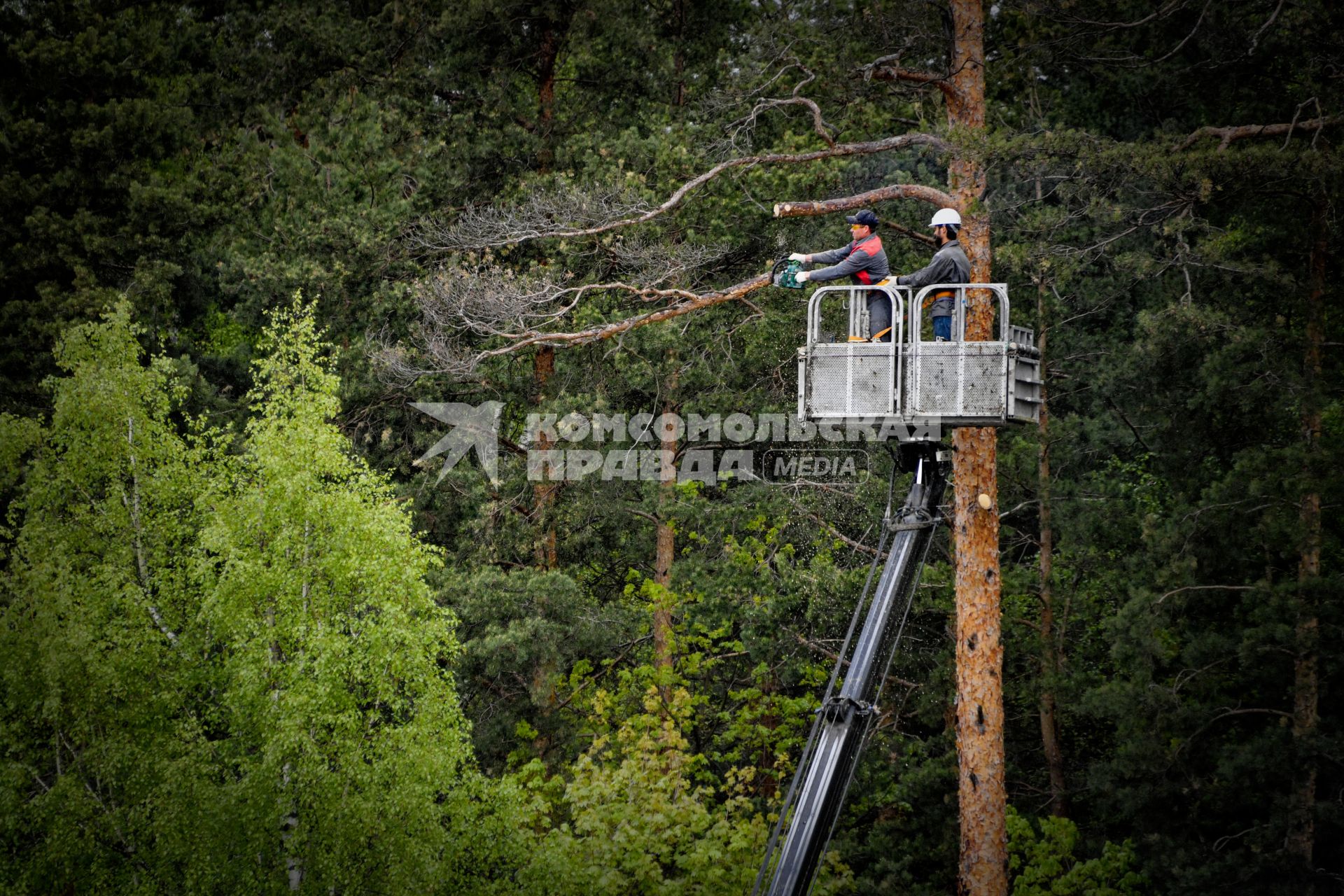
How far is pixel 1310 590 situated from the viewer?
12.7m

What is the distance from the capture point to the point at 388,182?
18891 millimetres

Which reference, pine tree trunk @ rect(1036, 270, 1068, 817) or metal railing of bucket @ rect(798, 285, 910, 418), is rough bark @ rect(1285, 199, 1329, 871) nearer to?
pine tree trunk @ rect(1036, 270, 1068, 817)

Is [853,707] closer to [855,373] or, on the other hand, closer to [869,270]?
[855,373]

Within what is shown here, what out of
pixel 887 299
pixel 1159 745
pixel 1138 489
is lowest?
pixel 1159 745

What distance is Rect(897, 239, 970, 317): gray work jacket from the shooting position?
30.3 ft

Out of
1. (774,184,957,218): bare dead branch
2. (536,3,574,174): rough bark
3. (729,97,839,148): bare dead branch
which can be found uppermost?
(536,3,574,174): rough bark

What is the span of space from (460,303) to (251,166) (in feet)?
25.5

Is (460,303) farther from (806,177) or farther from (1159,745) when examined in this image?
(1159,745)

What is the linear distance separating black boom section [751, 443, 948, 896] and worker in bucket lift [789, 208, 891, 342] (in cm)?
92

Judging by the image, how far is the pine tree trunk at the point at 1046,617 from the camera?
16469mm

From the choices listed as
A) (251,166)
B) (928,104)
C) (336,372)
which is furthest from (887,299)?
(251,166)

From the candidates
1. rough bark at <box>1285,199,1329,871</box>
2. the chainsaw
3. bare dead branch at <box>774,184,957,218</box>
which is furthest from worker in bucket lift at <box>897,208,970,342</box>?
rough bark at <box>1285,199,1329,871</box>

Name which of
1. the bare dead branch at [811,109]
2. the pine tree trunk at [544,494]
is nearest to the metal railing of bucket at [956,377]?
the bare dead branch at [811,109]

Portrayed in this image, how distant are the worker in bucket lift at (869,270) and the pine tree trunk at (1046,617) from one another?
7559mm
